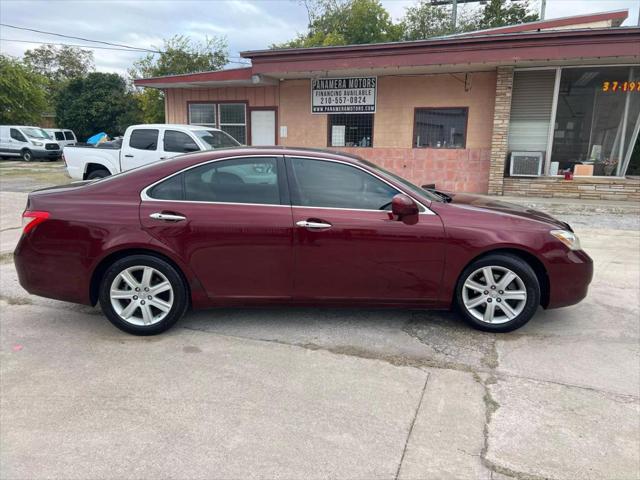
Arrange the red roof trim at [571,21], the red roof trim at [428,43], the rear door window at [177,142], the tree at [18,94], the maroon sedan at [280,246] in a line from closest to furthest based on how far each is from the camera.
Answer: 1. the maroon sedan at [280,246]
2. the red roof trim at [428,43]
3. the rear door window at [177,142]
4. the red roof trim at [571,21]
5. the tree at [18,94]

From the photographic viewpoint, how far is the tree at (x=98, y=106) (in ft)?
112

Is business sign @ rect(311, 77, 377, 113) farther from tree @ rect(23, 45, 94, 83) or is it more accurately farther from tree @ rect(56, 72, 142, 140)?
tree @ rect(23, 45, 94, 83)

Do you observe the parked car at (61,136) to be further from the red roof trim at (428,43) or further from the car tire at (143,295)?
the car tire at (143,295)

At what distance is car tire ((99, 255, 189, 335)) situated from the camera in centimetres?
406

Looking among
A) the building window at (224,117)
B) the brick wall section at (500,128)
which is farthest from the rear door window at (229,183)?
the building window at (224,117)

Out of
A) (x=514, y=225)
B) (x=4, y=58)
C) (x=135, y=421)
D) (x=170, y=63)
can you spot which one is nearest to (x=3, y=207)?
(x=135, y=421)

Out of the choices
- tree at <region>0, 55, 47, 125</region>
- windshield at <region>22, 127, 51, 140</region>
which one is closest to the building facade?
windshield at <region>22, 127, 51, 140</region>

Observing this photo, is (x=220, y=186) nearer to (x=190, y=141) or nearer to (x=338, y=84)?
(x=190, y=141)

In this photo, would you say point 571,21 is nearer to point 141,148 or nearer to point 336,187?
point 141,148

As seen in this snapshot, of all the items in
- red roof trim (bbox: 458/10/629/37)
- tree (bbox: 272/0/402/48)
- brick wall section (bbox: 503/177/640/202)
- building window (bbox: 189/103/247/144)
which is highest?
tree (bbox: 272/0/402/48)

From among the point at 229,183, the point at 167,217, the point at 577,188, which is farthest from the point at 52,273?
the point at 577,188

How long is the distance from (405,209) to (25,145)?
27.8 m

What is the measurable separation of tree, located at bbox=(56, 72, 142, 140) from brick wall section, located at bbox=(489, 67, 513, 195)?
2718 cm

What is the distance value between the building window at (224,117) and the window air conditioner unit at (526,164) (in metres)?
8.12
